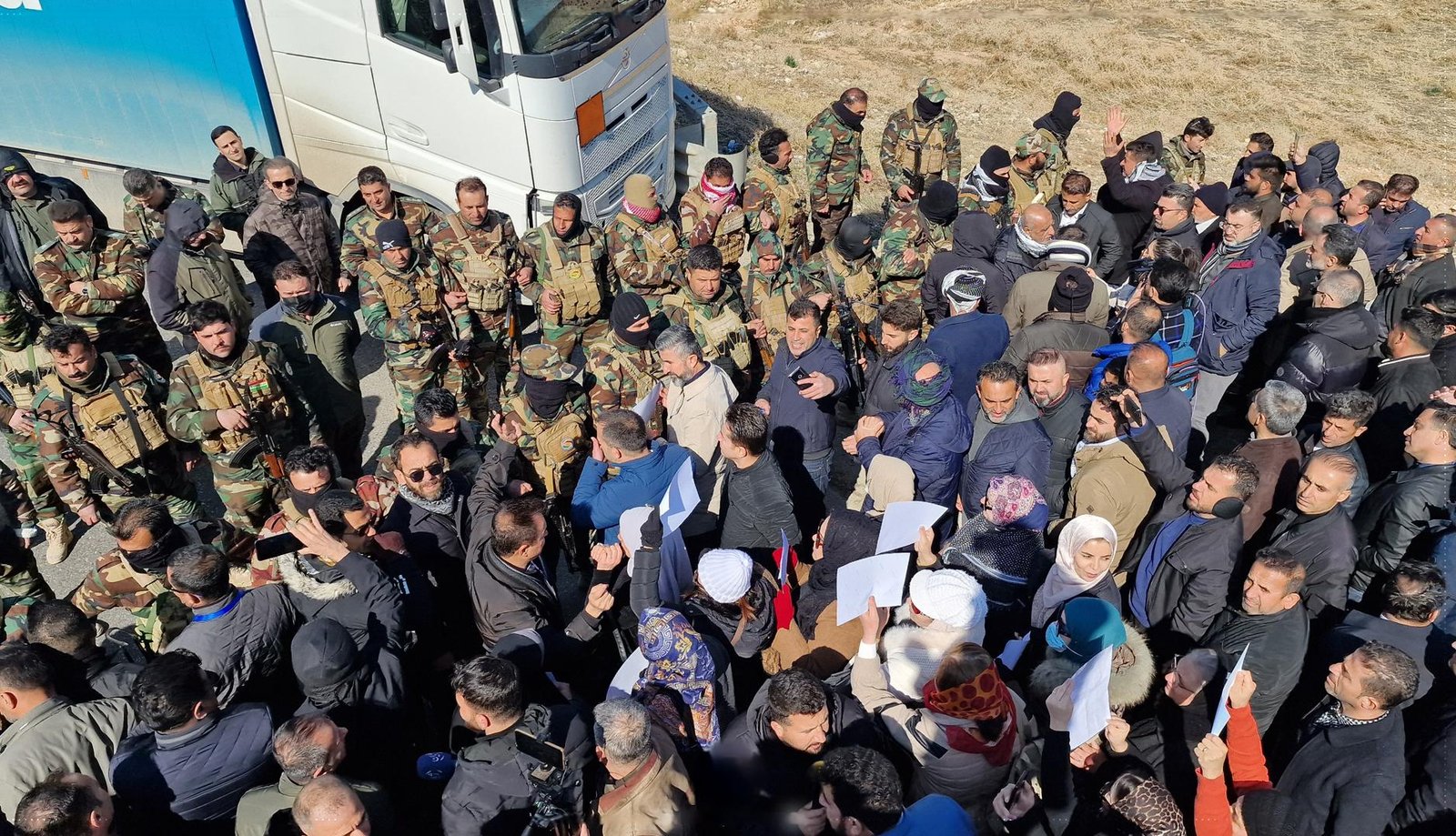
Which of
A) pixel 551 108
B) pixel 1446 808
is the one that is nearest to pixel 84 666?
pixel 551 108

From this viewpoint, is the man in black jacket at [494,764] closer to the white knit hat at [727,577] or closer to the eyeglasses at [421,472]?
the white knit hat at [727,577]

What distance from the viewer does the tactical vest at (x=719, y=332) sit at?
21.2 ft

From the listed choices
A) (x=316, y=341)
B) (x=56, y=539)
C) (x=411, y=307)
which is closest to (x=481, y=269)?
(x=411, y=307)

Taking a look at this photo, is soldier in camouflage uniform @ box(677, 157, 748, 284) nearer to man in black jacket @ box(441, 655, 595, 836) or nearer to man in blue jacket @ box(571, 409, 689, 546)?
man in blue jacket @ box(571, 409, 689, 546)

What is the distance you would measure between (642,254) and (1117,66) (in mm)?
13194

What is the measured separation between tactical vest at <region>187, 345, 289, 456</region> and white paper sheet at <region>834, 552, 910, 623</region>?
386 cm

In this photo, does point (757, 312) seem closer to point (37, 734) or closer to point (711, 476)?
point (711, 476)

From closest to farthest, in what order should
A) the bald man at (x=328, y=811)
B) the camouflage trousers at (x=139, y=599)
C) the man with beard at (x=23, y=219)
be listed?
the bald man at (x=328, y=811) → the camouflage trousers at (x=139, y=599) → the man with beard at (x=23, y=219)

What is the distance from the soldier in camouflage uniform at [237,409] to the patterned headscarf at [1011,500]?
4.35m

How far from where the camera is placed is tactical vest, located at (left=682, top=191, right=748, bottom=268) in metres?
7.65

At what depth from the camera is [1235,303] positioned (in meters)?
6.62

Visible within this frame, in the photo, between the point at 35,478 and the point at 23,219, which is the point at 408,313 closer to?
the point at 35,478

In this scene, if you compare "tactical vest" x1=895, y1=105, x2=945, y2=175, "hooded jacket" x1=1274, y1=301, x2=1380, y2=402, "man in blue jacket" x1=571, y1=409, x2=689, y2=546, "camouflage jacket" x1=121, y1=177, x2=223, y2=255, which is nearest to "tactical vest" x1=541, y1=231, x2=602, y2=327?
"man in blue jacket" x1=571, y1=409, x2=689, y2=546

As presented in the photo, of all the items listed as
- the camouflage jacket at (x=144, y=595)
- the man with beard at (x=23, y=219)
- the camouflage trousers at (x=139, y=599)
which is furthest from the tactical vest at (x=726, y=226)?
the man with beard at (x=23, y=219)
